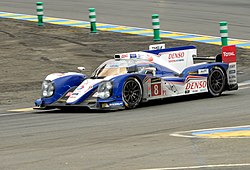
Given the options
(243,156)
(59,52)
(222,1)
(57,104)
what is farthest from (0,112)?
(222,1)

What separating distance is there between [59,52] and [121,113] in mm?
11184

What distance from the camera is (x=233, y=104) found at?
1598 centimetres

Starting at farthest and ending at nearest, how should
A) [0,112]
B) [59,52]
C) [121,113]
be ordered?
[59,52]
[0,112]
[121,113]

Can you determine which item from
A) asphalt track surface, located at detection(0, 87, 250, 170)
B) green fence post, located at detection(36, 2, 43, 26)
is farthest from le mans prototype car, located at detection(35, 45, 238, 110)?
green fence post, located at detection(36, 2, 43, 26)

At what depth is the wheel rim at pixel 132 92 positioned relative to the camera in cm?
1605

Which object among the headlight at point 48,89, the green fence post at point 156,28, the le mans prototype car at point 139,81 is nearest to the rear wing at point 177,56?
the le mans prototype car at point 139,81

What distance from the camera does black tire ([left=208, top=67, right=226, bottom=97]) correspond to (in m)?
17.4

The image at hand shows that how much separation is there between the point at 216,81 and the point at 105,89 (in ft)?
9.49

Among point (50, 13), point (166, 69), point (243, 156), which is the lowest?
point (243, 156)

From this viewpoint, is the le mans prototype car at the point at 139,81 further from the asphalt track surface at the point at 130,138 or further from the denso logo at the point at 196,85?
the asphalt track surface at the point at 130,138

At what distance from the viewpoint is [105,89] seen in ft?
51.9

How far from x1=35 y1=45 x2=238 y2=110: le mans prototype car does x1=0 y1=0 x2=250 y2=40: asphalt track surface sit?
11.2 metres

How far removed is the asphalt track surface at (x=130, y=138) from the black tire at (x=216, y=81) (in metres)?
0.17

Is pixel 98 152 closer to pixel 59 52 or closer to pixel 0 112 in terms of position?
pixel 0 112
